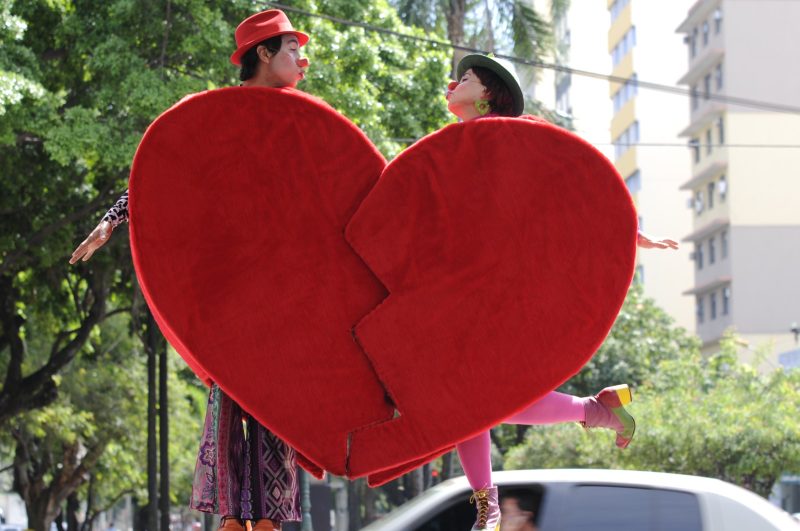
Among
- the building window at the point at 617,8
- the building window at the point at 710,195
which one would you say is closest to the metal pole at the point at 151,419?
the building window at the point at 710,195

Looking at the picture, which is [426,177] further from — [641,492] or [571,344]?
[641,492]

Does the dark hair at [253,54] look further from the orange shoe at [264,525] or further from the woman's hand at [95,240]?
the orange shoe at [264,525]

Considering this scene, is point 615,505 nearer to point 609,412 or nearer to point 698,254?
point 609,412

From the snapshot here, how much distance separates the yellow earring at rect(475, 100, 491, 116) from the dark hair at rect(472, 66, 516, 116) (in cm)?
1

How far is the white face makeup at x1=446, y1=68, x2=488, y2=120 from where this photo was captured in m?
4.58

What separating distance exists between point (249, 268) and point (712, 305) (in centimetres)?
5652

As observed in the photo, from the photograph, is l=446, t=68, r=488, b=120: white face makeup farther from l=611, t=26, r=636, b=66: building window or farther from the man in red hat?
l=611, t=26, r=636, b=66: building window

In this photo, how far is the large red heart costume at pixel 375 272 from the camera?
4.05 m

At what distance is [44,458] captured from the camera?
32.6 meters

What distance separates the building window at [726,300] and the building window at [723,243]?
145cm

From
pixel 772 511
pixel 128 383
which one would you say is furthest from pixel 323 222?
pixel 128 383

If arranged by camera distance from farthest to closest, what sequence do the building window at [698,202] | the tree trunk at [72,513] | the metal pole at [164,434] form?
the building window at [698,202], the tree trunk at [72,513], the metal pole at [164,434]

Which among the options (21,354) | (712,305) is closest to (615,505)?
(21,354)

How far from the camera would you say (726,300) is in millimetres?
57000
